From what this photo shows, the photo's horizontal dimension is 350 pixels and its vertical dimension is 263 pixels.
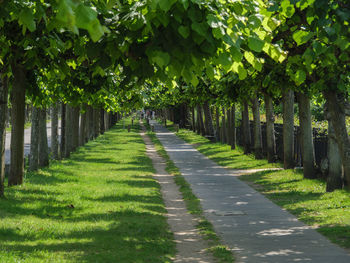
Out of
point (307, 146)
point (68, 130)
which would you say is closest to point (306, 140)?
point (307, 146)

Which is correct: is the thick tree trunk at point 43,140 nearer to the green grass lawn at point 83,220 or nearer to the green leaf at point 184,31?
the green grass lawn at point 83,220

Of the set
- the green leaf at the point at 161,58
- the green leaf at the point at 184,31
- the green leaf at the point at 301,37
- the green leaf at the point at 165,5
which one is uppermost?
the green leaf at the point at 301,37

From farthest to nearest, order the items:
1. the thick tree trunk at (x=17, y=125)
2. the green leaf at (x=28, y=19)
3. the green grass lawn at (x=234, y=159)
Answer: the green grass lawn at (x=234, y=159) < the thick tree trunk at (x=17, y=125) < the green leaf at (x=28, y=19)

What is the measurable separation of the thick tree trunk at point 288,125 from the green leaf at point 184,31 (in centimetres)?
1601

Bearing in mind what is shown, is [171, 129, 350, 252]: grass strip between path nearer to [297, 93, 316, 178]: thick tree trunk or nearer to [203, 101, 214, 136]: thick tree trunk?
[297, 93, 316, 178]: thick tree trunk

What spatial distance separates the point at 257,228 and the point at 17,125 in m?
6.85

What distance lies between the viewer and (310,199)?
47.5 ft

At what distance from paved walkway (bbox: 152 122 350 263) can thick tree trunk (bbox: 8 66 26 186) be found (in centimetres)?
463

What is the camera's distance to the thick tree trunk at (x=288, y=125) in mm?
21016

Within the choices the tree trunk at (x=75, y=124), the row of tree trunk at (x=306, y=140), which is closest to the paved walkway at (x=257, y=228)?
the row of tree trunk at (x=306, y=140)

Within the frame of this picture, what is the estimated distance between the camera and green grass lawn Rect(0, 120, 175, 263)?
28.1ft

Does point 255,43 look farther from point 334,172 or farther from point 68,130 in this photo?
point 68,130

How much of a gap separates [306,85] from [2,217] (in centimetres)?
970

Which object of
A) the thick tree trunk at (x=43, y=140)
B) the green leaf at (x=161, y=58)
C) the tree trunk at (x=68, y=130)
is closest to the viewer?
the green leaf at (x=161, y=58)
